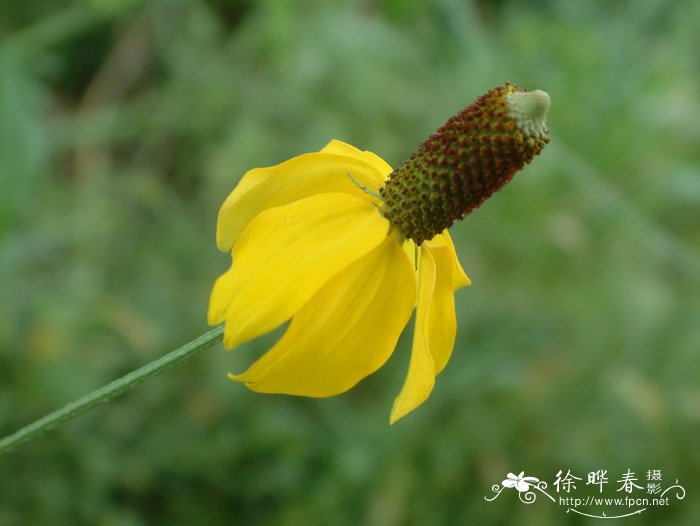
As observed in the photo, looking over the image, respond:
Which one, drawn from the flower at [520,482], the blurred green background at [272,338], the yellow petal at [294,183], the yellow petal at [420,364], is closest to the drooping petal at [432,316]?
the yellow petal at [420,364]

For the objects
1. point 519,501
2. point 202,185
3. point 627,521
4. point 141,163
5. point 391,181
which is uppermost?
point 141,163

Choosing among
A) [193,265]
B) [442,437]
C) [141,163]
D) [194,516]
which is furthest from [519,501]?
[141,163]

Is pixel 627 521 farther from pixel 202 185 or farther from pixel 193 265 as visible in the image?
pixel 202 185

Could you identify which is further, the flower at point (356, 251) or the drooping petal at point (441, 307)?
the drooping petal at point (441, 307)

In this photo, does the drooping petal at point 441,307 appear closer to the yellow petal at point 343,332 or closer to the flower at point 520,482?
the yellow petal at point 343,332

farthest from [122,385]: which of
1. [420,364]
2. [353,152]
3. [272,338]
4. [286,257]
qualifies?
[272,338]
